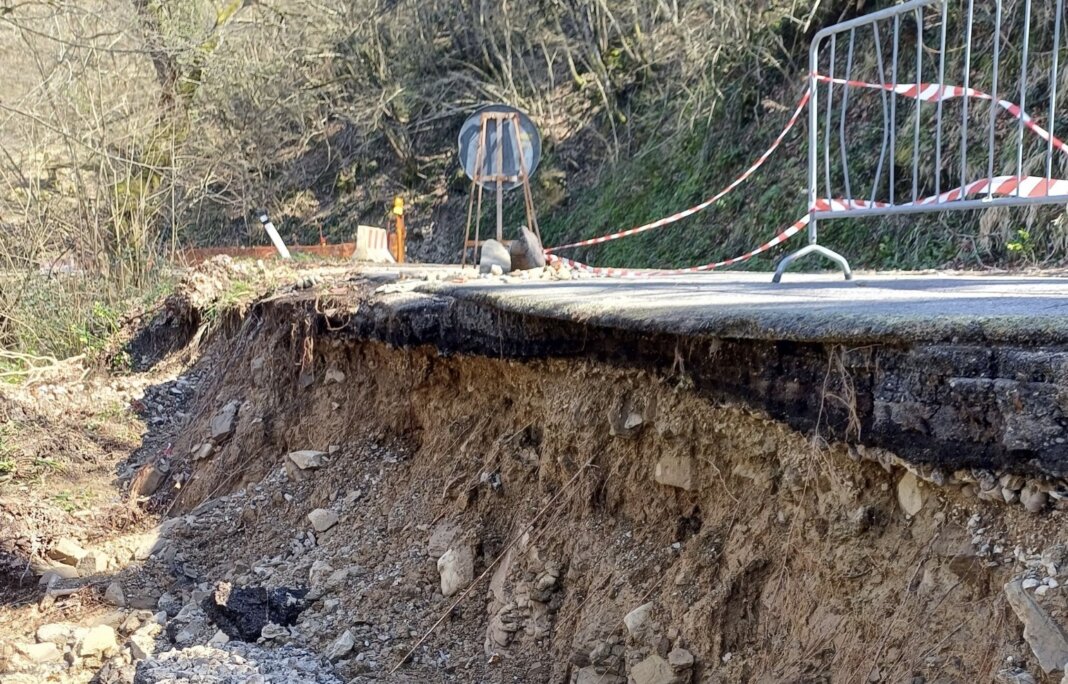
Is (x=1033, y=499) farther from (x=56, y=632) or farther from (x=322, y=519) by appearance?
(x=56, y=632)

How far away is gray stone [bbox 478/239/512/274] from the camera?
310 inches

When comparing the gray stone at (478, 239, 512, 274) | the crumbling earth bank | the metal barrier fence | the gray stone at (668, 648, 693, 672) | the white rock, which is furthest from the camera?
the gray stone at (478, 239, 512, 274)

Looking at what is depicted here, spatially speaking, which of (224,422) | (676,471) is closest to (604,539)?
(676,471)

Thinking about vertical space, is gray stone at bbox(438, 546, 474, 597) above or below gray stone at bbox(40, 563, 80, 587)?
above

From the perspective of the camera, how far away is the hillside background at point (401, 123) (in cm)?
1067

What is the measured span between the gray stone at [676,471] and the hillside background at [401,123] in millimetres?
4691

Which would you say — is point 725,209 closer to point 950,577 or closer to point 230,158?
point 230,158

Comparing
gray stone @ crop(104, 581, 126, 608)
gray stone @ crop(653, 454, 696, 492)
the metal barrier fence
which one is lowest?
gray stone @ crop(104, 581, 126, 608)

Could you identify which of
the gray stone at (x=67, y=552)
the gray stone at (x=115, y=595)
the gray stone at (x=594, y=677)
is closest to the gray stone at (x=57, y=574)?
the gray stone at (x=67, y=552)

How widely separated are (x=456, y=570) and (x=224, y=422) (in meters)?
3.67

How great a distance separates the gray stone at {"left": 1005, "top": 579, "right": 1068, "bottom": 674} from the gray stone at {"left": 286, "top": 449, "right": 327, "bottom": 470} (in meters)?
4.88

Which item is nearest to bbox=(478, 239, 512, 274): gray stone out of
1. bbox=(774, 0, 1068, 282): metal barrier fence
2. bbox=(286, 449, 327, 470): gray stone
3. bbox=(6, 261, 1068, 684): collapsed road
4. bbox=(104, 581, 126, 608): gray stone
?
bbox=(6, 261, 1068, 684): collapsed road

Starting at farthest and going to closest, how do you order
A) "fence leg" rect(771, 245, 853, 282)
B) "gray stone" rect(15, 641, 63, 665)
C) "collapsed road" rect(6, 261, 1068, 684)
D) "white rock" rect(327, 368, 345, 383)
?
"white rock" rect(327, 368, 345, 383) < "gray stone" rect(15, 641, 63, 665) < "fence leg" rect(771, 245, 853, 282) < "collapsed road" rect(6, 261, 1068, 684)

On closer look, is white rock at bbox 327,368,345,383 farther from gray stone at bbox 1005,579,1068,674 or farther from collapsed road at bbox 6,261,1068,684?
gray stone at bbox 1005,579,1068,674
